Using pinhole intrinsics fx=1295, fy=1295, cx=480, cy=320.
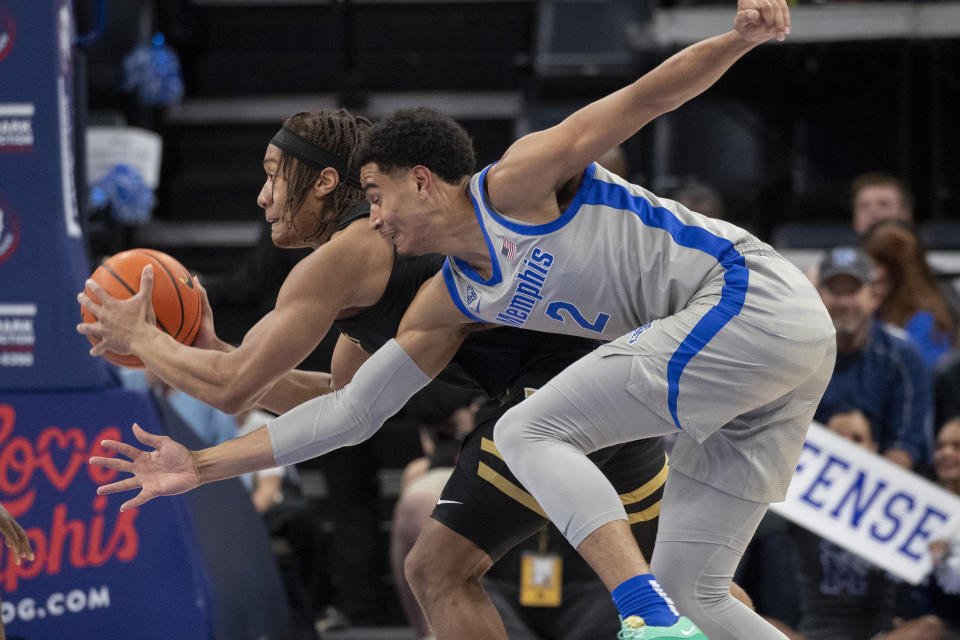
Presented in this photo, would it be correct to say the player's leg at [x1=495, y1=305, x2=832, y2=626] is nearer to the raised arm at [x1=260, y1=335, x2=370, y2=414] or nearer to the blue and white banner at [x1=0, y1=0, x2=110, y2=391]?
the raised arm at [x1=260, y1=335, x2=370, y2=414]

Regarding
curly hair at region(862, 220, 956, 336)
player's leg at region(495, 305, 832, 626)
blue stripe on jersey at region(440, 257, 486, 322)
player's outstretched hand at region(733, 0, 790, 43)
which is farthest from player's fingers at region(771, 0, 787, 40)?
curly hair at region(862, 220, 956, 336)

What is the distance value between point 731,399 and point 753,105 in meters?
5.59

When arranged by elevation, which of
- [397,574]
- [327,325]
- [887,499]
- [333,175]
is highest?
[333,175]

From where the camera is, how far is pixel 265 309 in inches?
246

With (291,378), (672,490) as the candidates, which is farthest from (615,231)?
(291,378)

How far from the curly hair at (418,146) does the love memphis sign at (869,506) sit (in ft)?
7.33

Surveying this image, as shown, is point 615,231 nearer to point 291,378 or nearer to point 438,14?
point 291,378

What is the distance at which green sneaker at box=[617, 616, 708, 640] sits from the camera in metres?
2.47

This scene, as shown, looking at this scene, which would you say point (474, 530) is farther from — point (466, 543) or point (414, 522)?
point (414, 522)

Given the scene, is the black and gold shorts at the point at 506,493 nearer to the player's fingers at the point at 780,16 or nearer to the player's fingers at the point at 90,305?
the player's fingers at the point at 90,305

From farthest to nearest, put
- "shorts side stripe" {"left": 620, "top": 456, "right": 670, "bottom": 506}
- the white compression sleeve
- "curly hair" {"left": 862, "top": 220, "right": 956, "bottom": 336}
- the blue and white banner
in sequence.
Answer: "curly hair" {"left": 862, "top": 220, "right": 956, "bottom": 336}, the blue and white banner, "shorts side stripe" {"left": 620, "top": 456, "right": 670, "bottom": 506}, the white compression sleeve

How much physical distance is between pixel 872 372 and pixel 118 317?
299cm

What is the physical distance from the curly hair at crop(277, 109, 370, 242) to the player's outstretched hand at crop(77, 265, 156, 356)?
0.45m

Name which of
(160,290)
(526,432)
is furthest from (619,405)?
(160,290)
